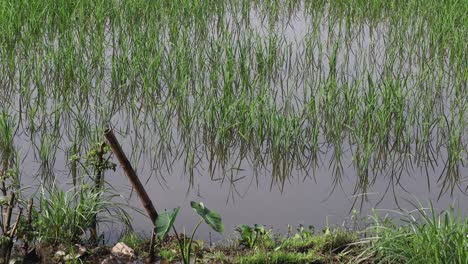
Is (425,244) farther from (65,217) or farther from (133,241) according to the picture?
(65,217)

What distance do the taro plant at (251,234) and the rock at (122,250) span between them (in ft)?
1.45

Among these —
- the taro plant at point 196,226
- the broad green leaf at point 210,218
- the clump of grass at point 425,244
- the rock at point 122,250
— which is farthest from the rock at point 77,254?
the clump of grass at point 425,244

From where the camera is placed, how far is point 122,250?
304 cm

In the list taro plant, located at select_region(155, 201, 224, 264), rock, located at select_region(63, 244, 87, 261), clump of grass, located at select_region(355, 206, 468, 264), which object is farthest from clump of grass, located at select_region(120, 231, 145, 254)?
clump of grass, located at select_region(355, 206, 468, 264)

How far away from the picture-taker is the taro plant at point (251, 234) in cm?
315

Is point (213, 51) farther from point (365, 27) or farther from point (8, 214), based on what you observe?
point (8, 214)

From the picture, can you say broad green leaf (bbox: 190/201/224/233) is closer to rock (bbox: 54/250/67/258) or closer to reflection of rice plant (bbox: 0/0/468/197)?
rock (bbox: 54/250/67/258)

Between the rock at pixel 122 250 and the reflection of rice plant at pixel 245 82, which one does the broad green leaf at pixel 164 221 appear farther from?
the reflection of rice plant at pixel 245 82

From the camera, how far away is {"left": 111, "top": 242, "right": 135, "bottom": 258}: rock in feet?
9.91

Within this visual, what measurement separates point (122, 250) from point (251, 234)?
1.65ft

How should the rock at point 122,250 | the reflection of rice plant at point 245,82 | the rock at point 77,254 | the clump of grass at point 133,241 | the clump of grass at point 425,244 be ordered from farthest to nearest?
1. the reflection of rice plant at point 245,82
2. the clump of grass at point 133,241
3. the rock at point 122,250
4. the rock at point 77,254
5. the clump of grass at point 425,244

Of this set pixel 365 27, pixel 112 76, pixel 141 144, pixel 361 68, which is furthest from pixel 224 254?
pixel 365 27

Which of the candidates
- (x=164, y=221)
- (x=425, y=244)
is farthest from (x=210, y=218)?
(x=425, y=244)

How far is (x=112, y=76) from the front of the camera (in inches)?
204
